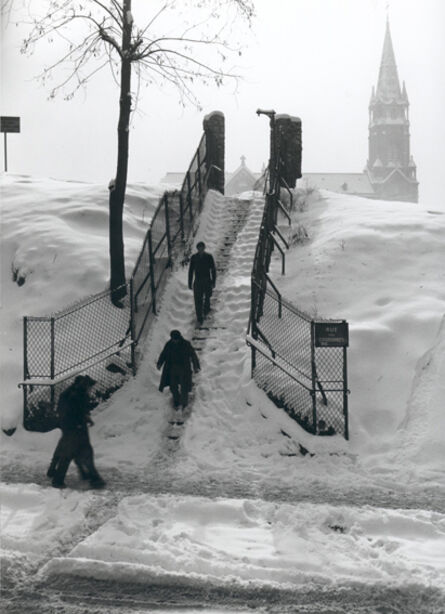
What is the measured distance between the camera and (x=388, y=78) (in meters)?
102

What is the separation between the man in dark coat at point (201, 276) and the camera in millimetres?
11648

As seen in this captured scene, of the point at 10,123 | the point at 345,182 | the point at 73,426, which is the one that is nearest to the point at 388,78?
the point at 345,182

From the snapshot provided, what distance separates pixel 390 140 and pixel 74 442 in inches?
4230

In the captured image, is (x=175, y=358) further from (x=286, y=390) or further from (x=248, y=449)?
(x=248, y=449)

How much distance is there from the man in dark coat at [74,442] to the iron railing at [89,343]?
65.9 inches

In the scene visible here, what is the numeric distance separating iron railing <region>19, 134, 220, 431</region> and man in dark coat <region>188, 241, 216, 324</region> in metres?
0.89

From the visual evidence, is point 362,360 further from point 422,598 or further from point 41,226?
point 41,226

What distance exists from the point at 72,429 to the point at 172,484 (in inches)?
53.8

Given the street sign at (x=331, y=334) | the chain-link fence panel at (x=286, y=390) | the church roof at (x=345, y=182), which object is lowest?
the chain-link fence panel at (x=286, y=390)

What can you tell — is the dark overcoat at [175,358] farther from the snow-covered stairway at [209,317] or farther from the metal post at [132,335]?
the metal post at [132,335]

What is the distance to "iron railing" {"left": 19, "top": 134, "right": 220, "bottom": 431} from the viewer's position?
9543mm

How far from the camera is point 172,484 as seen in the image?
7652mm

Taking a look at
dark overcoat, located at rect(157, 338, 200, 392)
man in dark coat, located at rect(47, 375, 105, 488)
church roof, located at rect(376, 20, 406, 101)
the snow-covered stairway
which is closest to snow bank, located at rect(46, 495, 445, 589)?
man in dark coat, located at rect(47, 375, 105, 488)

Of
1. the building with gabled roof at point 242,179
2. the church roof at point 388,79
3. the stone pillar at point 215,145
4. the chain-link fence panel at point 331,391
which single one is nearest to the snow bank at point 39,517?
the chain-link fence panel at point 331,391
